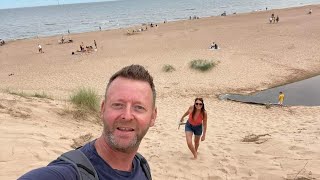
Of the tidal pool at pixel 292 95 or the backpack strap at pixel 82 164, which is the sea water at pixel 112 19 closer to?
the tidal pool at pixel 292 95

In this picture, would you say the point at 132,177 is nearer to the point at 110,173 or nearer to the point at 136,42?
the point at 110,173

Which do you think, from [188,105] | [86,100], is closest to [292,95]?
[188,105]

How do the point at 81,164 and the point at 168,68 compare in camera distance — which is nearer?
the point at 81,164

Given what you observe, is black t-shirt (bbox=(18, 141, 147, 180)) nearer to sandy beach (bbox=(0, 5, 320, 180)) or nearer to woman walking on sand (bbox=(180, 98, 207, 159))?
sandy beach (bbox=(0, 5, 320, 180))

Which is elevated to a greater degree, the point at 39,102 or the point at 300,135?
the point at 39,102

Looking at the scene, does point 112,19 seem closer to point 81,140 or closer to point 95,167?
point 81,140

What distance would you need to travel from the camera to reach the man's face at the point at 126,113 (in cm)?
188

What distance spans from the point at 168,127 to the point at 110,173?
8519 millimetres

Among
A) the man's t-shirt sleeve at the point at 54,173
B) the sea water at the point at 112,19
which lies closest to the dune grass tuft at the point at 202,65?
the man's t-shirt sleeve at the point at 54,173

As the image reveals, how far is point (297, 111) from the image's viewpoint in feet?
39.9

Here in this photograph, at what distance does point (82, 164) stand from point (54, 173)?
150 millimetres

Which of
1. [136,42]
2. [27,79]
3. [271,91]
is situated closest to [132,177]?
[271,91]

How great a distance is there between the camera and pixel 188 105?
568 inches

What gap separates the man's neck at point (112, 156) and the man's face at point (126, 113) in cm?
3
